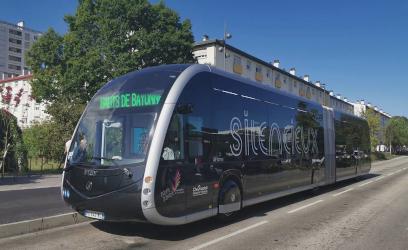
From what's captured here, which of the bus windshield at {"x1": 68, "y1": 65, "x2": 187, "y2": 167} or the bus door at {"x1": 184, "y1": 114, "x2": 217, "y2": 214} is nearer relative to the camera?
the bus windshield at {"x1": 68, "y1": 65, "x2": 187, "y2": 167}

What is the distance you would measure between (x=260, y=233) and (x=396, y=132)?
116 metres

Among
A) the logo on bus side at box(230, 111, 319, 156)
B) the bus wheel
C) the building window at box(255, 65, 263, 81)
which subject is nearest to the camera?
the bus wheel

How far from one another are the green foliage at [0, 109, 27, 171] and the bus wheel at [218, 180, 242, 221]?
13951 millimetres

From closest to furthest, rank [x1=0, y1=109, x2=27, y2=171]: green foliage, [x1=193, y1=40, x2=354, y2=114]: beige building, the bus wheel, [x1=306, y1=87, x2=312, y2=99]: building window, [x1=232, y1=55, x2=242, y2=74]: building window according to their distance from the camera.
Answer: the bus wheel, [x1=0, y1=109, x2=27, y2=171]: green foliage, [x1=193, y1=40, x2=354, y2=114]: beige building, [x1=232, y1=55, x2=242, y2=74]: building window, [x1=306, y1=87, x2=312, y2=99]: building window

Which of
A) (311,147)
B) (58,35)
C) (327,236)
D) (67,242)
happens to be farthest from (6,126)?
(58,35)

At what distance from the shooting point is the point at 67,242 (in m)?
7.79

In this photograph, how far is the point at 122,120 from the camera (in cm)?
827

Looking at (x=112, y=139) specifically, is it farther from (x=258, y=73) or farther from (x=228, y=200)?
(x=258, y=73)

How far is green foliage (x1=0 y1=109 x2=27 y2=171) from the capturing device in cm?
2172

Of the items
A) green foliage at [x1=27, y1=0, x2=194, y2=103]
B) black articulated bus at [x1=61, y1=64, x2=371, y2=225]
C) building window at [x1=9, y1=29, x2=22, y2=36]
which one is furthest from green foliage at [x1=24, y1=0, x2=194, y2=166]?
building window at [x1=9, y1=29, x2=22, y2=36]

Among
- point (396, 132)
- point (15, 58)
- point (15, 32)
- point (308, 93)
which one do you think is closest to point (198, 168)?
point (308, 93)

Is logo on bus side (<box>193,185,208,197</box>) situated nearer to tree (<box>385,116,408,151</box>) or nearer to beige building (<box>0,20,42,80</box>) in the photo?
tree (<box>385,116,408,151</box>)

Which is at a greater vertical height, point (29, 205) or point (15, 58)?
point (15, 58)

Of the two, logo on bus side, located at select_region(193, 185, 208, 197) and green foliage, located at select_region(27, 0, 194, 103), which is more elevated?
green foliage, located at select_region(27, 0, 194, 103)
